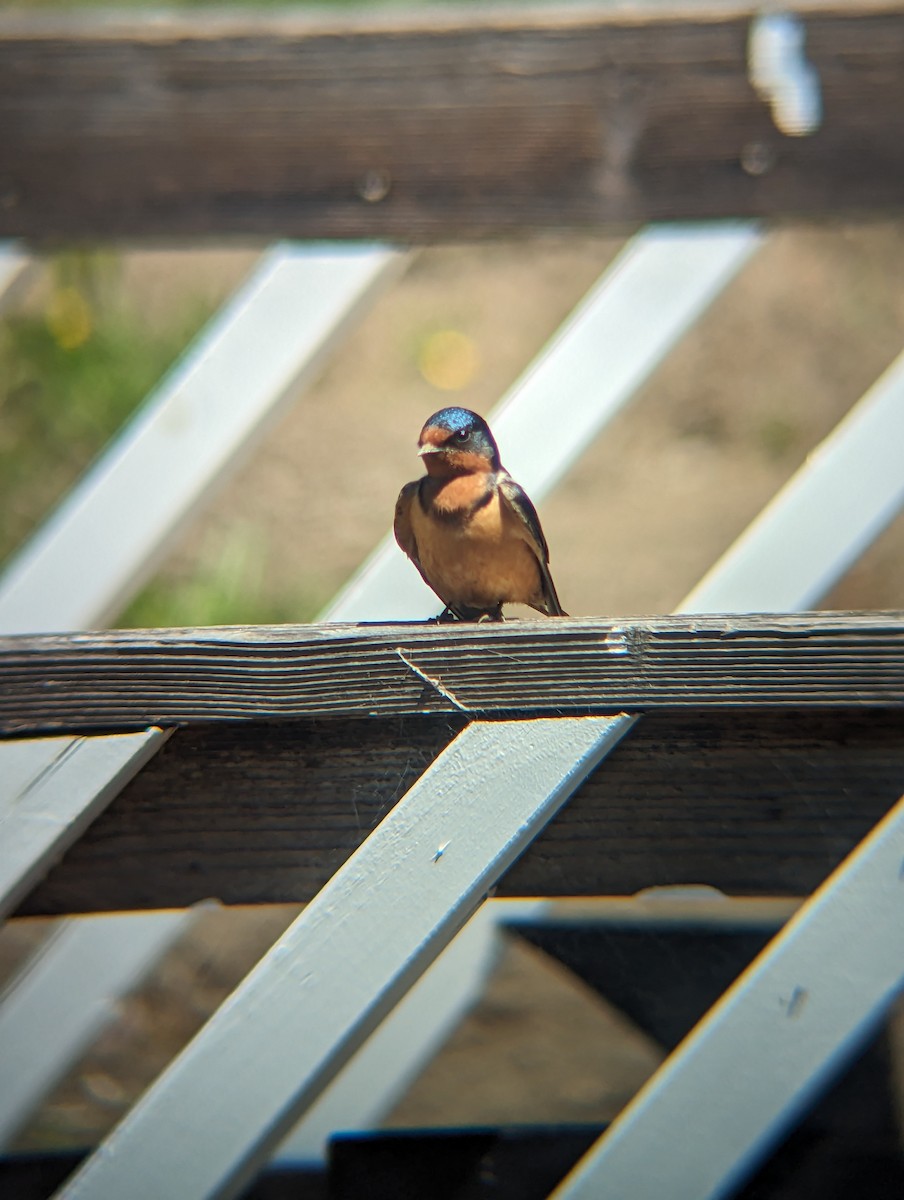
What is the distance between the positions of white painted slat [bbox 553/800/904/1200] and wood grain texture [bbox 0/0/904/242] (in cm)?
189

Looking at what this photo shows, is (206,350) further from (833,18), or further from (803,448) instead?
(803,448)

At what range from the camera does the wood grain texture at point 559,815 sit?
136cm

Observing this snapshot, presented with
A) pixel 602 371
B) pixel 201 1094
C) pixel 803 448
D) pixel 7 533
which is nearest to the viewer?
pixel 201 1094

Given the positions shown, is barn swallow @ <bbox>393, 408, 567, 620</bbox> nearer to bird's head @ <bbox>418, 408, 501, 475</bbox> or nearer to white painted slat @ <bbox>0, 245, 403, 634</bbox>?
bird's head @ <bbox>418, 408, 501, 475</bbox>

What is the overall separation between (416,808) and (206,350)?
5.75 feet

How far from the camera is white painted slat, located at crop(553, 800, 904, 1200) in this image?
4.01 ft

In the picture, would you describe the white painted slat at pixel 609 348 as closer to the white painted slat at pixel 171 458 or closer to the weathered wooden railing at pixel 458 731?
the white painted slat at pixel 171 458

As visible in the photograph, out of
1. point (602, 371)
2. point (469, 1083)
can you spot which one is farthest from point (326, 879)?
point (469, 1083)

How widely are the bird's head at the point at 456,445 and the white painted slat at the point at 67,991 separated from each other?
1.18 metres

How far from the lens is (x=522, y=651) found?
1318 millimetres

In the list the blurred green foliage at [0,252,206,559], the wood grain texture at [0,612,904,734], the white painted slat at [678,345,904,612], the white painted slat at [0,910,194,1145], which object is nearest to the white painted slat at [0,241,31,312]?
the white painted slat at [0,910,194,1145]

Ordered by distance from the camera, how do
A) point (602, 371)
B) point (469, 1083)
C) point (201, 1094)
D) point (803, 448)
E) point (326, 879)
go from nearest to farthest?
1. point (201, 1094)
2. point (326, 879)
3. point (602, 371)
4. point (469, 1083)
5. point (803, 448)

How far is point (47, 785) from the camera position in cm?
136

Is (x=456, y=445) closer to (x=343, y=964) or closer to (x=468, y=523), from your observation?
(x=468, y=523)
